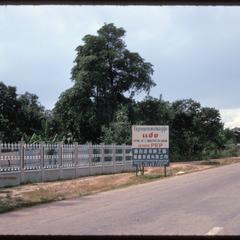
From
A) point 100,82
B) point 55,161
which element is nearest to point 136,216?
point 55,161

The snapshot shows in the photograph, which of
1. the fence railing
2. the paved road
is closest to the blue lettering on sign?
the fence railing

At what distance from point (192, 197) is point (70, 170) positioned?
13086 mm

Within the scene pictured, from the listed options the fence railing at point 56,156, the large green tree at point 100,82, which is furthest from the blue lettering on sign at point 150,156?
the large green tree at point 100,82

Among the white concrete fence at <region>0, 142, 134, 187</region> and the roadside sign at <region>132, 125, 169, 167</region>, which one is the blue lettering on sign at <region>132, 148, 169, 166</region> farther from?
the white concrete fence at <region>0, 142, 134, 187</region>

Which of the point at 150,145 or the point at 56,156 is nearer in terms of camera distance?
the point at 56,156

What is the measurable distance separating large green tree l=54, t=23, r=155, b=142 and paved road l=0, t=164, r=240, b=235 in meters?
31.8

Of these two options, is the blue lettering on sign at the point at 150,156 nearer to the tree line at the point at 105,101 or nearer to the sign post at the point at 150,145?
the sign post at the point at 150,145

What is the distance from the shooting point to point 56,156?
27.2 m

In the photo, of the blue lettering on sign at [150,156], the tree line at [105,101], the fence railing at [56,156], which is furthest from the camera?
the tree line at [105,101]

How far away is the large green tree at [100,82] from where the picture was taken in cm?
4944

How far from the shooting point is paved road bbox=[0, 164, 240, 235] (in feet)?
32.0

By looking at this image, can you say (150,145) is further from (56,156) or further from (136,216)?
(136,216)

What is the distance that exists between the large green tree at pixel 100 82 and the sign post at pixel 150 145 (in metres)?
18.7

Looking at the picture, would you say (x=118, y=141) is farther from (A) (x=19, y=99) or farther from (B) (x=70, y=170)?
(A) (x=19, y=99)
